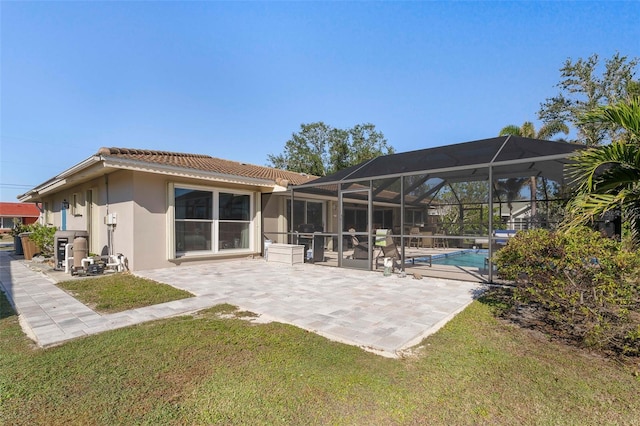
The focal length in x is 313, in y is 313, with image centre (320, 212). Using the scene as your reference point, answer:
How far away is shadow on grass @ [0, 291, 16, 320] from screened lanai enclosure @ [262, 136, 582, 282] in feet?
23.3

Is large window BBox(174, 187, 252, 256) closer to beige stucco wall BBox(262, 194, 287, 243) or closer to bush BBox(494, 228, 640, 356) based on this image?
beige stucco wall BBox(262, 194, 287, 243)

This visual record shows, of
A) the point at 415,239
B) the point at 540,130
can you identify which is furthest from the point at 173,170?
the point at 540,130

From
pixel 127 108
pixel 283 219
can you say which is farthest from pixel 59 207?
pixel 283 219

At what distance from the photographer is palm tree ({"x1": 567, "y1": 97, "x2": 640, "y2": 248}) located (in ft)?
12.0

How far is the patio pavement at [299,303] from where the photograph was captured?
4.00 meters

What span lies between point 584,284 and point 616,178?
→ 56.5 inches

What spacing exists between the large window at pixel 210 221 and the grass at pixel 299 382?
568 centimetres

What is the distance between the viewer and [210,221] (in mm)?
10062

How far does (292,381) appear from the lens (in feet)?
8.97

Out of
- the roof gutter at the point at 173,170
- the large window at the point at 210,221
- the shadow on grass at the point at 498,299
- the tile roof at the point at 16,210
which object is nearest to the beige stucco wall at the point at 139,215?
the large window at the point at 210,221

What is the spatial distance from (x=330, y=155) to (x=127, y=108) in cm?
2148

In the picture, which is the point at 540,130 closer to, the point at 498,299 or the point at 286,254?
the point at 286,254

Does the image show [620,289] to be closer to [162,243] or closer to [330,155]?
[162,243]

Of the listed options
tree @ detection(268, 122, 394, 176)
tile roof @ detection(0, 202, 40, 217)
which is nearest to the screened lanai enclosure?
tree @ detection(268, 122, 394, 176)
